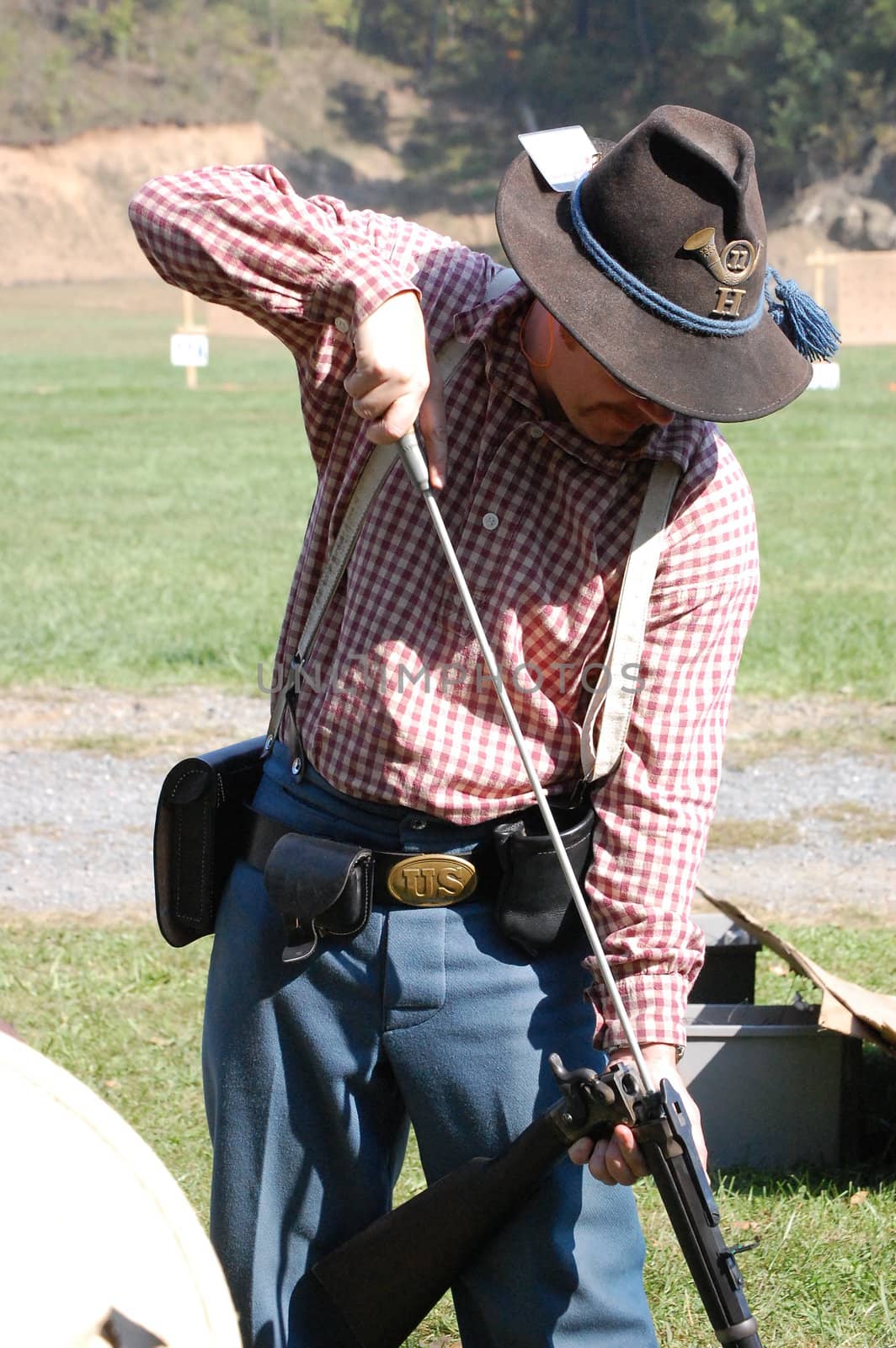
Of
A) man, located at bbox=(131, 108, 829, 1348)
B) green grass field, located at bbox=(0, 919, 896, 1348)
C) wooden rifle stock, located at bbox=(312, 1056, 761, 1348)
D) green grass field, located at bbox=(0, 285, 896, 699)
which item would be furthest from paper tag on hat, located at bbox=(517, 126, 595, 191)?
green grass field, located at bbox=(0, 285, 896, 699)

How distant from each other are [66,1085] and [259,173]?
1.33 meters

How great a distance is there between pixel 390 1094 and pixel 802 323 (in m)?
1.28

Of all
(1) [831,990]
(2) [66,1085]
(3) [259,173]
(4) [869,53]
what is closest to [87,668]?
(1) [831,990]

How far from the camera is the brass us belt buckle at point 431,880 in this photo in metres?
2.19

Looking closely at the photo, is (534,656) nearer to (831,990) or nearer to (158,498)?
(831,990)

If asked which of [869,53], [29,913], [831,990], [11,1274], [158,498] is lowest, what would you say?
[869,53]

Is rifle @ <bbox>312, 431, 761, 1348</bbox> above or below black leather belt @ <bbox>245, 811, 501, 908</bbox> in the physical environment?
below

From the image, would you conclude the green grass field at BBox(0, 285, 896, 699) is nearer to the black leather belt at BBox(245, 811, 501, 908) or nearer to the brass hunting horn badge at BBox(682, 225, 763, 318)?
the black leather belt at BBox(245, 811, 501, 908)

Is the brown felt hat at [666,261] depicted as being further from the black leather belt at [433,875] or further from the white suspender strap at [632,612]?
the black leather belt at [433,875]

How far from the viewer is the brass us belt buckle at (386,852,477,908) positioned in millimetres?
2193

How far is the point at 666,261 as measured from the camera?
202 cm

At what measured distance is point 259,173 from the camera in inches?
88.8

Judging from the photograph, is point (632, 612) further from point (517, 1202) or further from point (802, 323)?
point (517, 1202)

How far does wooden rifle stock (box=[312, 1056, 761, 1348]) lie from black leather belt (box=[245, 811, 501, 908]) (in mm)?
267
